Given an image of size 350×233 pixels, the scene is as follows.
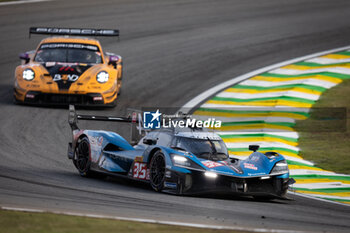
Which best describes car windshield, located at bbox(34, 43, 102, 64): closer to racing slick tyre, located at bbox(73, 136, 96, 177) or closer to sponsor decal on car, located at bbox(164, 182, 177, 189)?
racing slick tyre, located at bbox(73, 136, 96, 177)

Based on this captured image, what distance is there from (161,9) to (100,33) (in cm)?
929

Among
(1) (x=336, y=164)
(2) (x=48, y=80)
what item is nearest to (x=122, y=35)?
(2) (x=48, y=80)

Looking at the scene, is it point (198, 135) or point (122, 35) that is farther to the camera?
point (122, 35)

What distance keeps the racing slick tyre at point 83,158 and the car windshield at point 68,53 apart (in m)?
5.85

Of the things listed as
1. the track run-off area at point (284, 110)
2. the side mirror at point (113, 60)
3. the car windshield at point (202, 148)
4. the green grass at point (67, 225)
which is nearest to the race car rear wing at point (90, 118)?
the car windshield at point (202, 148)

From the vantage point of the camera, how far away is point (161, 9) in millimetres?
28000

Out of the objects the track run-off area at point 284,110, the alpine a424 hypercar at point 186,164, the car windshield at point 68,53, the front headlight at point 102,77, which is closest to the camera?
the alpine a424 hypercar at point 186,164

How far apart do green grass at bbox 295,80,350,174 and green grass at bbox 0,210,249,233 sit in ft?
22.0

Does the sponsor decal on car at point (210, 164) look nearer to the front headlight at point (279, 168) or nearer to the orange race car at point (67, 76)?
the front headlight at point (279, 168)

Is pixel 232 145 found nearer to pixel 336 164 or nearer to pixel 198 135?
pixel 336 164

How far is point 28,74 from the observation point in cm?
1736

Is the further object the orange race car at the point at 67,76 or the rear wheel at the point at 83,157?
the orange race car at the point at 67,76

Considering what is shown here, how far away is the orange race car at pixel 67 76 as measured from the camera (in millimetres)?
17219

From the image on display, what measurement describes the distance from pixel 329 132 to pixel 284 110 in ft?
4.39
